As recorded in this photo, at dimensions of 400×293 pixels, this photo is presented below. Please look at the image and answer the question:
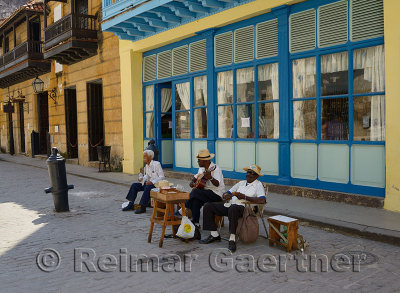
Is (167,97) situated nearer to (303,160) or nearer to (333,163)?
(303,160)

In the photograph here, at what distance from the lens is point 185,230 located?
17.5 ft

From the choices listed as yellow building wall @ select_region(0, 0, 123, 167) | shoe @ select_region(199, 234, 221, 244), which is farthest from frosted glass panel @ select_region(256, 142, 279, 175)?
yellow building wall @ select_region(0, 0, 123, 167)

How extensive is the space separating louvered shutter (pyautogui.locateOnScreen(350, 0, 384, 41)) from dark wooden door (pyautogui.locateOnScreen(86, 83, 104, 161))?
37.0 ft

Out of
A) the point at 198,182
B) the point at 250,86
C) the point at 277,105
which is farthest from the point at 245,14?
the point at 198,182

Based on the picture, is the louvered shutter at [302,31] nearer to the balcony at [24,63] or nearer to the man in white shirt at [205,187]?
the man in white shirt at [205,187]

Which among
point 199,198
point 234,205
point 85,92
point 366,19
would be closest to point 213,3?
point 366,19

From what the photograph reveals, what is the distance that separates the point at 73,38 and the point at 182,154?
6.92 metres

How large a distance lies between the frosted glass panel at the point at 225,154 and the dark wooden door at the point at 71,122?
32.5ft

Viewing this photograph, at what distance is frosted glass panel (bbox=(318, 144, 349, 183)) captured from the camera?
7586 mm

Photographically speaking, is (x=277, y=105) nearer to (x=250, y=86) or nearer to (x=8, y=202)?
(x=250, y=86)

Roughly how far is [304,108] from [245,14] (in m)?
2.73

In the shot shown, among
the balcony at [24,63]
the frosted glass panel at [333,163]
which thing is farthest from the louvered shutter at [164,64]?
the balcony at [24,63]

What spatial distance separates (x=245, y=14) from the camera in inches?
366

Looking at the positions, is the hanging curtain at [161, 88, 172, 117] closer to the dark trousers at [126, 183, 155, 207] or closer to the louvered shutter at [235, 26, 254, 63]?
the louvered shutter at [235, 26, 254, 63]
